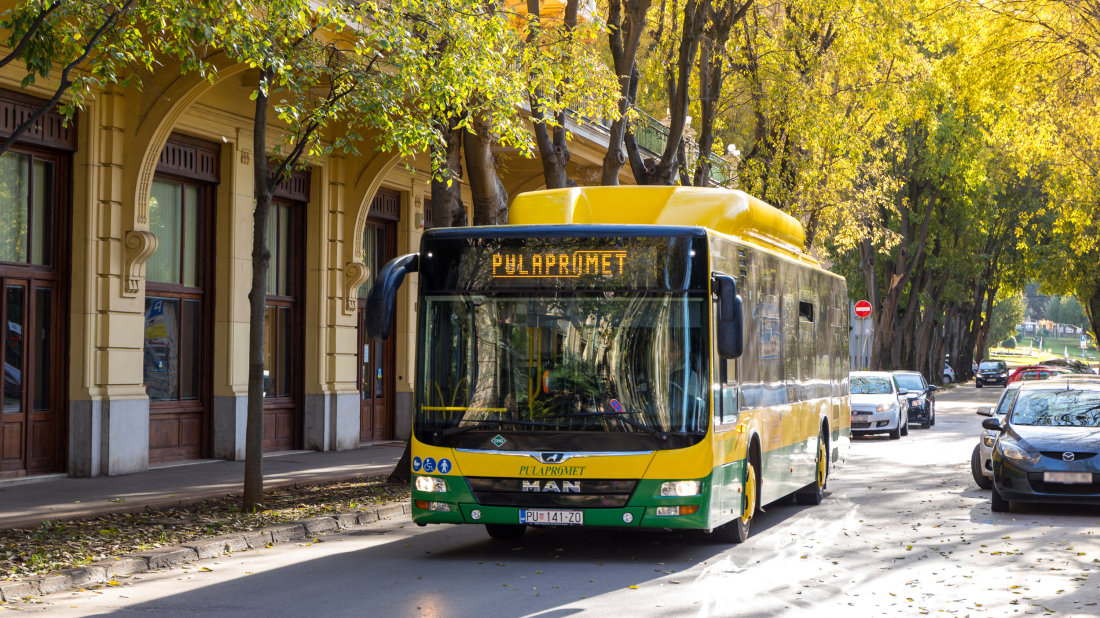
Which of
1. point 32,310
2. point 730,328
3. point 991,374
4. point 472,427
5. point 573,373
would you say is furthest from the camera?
point 991,374

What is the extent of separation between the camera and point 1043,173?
35.9 metres

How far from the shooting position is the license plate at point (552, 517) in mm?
9305

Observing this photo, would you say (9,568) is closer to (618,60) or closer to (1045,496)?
(1045,496)

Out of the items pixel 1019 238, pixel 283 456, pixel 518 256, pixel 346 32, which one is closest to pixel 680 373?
pixel 518 256

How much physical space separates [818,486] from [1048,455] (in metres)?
2.67

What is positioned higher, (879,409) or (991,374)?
(991,374)

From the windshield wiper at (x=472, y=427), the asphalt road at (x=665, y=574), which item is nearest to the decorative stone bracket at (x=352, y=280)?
the asphalt road at (x=665, y=574)

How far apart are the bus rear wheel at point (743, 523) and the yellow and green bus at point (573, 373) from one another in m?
0.68

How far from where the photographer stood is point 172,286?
17031 mm

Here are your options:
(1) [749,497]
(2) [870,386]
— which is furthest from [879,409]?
(1) [749,497]

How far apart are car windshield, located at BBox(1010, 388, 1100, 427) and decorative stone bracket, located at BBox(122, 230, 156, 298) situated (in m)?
10.8

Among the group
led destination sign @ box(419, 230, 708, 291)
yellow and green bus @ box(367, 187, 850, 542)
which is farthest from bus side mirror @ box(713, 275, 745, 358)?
led destination sign @ box(419, 230, 708, 291)

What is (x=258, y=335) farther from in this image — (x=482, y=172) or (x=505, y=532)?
(x=482, y=172)

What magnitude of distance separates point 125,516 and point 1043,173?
31.3 m
